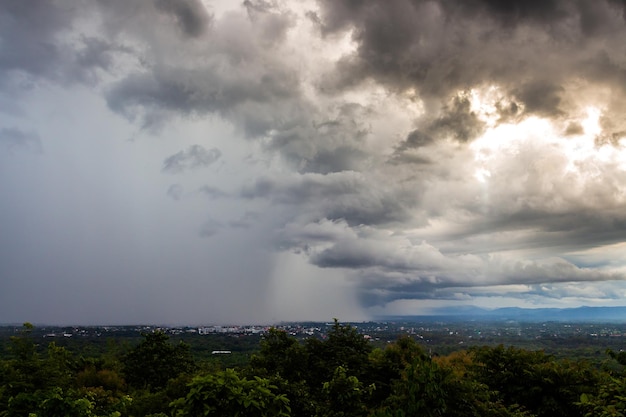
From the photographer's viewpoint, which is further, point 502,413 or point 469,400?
point 502,413

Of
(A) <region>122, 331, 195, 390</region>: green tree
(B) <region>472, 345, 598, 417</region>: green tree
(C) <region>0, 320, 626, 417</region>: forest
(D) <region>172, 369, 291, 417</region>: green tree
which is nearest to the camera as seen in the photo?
(D) <region>172, 369, 291, 417</region>: green tree

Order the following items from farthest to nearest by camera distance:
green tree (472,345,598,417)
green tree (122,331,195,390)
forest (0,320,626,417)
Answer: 1. green tree (122,331,195,390)
2. green tree (472,345,598,417)
3. forest (0,320,626,417)

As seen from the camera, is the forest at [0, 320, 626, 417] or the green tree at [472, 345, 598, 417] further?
the green tree at [472, 345, 598, 417]

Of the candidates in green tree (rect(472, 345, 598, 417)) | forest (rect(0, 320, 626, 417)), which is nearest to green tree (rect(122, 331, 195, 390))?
forest (rect(0, 320, 626, 417))

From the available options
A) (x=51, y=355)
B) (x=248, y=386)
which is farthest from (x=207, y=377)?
(x=51, y=355)

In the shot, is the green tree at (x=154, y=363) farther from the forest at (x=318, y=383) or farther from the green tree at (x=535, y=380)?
the green tree at (x=535, y=380)

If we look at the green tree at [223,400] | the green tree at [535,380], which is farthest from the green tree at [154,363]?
the green tree at [223,400]

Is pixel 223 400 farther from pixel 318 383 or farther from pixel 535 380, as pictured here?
→ pixel 318 383

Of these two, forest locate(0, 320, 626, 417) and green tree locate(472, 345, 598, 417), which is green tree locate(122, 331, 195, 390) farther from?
green tree locate(472, 345, 598, 417)

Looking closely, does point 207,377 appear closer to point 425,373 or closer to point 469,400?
point 425,373
